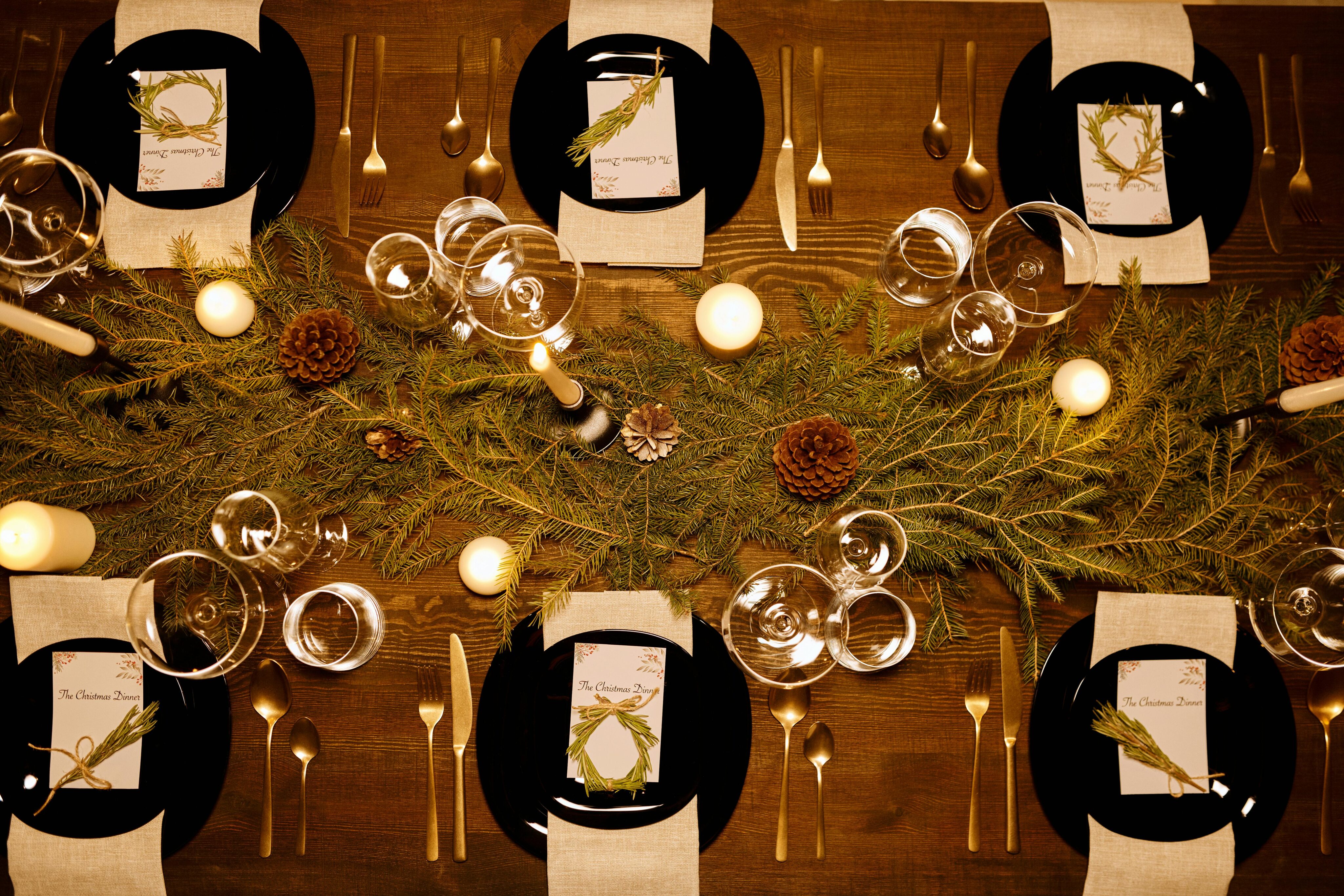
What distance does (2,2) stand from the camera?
1216 mm

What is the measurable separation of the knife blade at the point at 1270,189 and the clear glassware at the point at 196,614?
1.61m

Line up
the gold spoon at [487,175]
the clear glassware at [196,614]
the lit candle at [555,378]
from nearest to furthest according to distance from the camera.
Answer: the lit candle at [555,378] → the clear glassware at [196,614] → the gold spoon at [487,175]

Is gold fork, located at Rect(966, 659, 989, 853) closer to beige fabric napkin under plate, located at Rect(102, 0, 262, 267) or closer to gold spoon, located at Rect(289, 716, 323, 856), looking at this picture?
gold spoon, located at Rect(289, 716, 323, 856)

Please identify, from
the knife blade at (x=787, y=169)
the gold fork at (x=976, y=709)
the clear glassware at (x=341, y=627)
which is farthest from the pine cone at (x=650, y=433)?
the gold fork at (x=976, y=709)

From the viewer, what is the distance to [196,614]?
104 cm

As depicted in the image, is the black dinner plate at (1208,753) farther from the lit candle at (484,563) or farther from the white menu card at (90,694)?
the white menu card at (90,694)

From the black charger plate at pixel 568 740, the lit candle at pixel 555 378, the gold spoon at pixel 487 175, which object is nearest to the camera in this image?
the lit candle at pixel 555 378

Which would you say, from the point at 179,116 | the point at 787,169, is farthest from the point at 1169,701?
the point at 179,116

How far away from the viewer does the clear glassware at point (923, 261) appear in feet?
3.78

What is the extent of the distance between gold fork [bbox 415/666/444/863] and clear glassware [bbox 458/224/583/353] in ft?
1.61

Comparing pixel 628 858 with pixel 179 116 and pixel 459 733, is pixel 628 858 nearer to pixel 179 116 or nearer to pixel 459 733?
pixel 459 733

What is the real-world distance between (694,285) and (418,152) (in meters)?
0.49

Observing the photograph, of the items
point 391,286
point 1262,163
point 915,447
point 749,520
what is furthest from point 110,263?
point 1262,163

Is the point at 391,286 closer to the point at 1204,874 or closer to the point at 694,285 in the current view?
the point at 694,285
